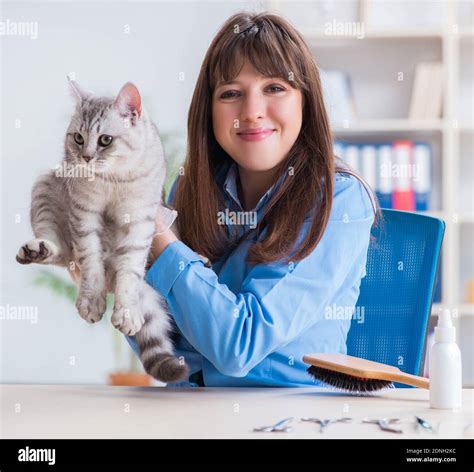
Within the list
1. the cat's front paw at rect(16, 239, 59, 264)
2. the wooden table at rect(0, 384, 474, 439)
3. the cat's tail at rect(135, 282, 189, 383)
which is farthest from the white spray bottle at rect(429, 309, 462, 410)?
the cat's front paw at rect(16, 239, 59, 264)

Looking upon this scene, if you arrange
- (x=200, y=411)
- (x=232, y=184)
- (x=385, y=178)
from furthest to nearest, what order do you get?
(x=385, y=178) → (x=232, y=184) → (x=200, y=411)

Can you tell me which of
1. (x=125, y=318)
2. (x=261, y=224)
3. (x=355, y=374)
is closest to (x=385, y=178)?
(x=261, y=224)

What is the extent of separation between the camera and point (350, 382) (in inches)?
46.1

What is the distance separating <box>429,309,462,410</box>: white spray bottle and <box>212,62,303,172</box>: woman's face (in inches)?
18.5

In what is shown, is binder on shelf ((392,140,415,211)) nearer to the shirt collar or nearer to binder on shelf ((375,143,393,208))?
binder on shelf ((375,143,393,208))

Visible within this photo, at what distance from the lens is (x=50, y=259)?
1110 mm

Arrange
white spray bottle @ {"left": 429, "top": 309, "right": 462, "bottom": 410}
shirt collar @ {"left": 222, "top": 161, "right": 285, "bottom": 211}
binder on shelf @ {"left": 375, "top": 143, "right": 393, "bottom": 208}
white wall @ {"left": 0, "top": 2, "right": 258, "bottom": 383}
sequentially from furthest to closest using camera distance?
white wall @ {"left": 0, "top": 2, "right": 258, "bottom": 383}, binder on shelf @ {"left": 375, "top": 143, "right": 393, "bottom": 208}, shirt collar @ {"left": 222, "top": 161, "right": 285, "bottom": 211}, white spray bottle @ {"left": 429, "top": 309, "right": 462, "bottom": 410}

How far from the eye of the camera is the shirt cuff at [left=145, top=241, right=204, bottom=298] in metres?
1.18

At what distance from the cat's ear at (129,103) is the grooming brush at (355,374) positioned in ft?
1.55

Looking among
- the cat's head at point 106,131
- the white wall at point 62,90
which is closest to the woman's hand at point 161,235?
the cat's head at point 106,131

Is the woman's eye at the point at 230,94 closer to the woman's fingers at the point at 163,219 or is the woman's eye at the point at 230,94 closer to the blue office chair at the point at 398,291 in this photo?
the woman's fingers at the point at 163,219

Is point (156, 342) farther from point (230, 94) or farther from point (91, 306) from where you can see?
point (230, 94)

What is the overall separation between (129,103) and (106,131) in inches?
2.2
